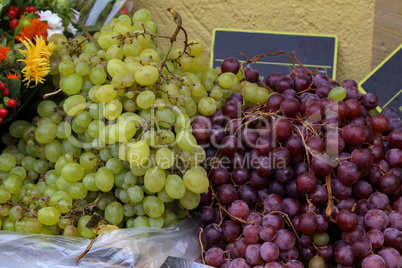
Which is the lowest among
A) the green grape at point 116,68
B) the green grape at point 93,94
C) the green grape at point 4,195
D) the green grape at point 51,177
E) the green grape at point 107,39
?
the green grape at point 4,195

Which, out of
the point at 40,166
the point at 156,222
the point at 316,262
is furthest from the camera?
the point at 40,166

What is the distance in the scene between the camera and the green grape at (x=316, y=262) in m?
0.67

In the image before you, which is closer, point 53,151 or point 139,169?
point 139,169

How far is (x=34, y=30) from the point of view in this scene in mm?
941

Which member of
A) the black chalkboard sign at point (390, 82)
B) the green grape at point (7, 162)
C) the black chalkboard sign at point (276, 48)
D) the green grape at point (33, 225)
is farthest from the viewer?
the black chalkboard sign at point (276, 48)

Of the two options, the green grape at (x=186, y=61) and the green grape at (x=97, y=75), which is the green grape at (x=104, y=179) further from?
the green grape at (x=186, y=61)

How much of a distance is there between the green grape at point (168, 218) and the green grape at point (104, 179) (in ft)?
0.43

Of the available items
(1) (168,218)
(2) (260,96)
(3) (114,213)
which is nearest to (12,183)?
(3) (114,213)

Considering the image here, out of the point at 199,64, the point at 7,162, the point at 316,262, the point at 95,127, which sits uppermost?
the point at 199,64

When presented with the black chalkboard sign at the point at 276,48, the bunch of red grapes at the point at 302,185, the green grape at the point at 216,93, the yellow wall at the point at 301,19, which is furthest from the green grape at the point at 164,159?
the yellow wall at the point at 301,19

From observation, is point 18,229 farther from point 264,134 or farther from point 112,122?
point 264,134

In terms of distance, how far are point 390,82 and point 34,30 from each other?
106 cm

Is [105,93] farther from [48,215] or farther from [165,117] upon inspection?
[48,215]

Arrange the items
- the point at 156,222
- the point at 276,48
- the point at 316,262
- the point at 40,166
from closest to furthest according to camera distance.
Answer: the point at 316,262
the point at 156,222
the point at 40,166
the point at 276,48
